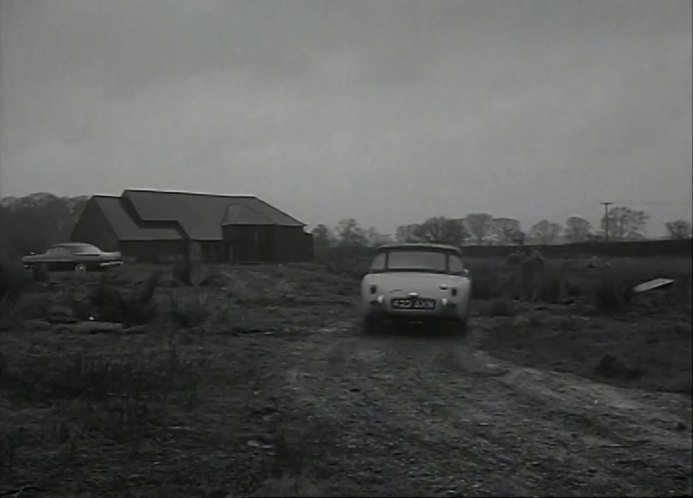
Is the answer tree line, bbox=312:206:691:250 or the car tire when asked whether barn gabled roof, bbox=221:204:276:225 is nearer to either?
tree line, bbox=312:206:691:250

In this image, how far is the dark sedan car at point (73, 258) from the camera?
6.10 feet

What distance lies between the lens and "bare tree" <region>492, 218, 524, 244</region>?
189 cm

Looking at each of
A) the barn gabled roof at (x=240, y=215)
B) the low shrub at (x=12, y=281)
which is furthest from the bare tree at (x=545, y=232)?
→ the low shrub at (x=12, y=281)

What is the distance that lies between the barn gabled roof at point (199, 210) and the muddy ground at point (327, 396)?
17 cm

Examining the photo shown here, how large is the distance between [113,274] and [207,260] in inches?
10.3

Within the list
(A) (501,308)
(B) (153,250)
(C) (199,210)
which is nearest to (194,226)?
(C) (199,210)

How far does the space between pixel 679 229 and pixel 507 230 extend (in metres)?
0.43

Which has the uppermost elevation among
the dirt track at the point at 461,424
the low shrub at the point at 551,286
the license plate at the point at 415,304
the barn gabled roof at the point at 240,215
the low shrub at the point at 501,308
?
the barn gabled roof at the point at 240,215

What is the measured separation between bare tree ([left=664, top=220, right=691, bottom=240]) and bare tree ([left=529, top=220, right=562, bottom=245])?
269mm

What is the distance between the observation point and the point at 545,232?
76.5 inches

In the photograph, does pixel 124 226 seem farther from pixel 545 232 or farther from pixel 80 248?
pixel 545 232

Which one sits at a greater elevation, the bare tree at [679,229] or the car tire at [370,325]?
the bare tree at [679,229]

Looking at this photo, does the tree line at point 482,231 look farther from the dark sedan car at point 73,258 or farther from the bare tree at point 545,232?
the dark sedan car at point 73,258

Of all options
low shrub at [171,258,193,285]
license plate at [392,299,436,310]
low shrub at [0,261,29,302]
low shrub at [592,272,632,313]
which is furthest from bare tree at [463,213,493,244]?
low shrub at [0,261,29,302]
